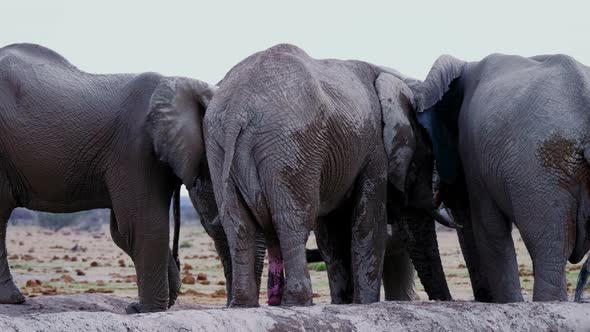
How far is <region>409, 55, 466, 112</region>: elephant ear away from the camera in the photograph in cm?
866

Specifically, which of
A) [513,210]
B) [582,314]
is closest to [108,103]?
[513,210]

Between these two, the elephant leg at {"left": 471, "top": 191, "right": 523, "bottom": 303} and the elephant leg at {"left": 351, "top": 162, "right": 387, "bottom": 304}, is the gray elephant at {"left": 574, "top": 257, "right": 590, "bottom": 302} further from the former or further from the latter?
the elephant leg at {"left": 351, "top": 162, "right": 387, "bottom": 304}

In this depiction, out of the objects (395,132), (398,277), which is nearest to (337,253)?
(395,132)

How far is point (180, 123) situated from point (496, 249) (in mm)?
2428

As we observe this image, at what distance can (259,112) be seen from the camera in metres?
7.01

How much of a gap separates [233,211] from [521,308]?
1.71m

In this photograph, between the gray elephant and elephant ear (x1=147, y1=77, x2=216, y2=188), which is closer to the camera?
the gray elephant

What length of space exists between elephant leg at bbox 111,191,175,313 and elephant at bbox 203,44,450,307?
4.78ft

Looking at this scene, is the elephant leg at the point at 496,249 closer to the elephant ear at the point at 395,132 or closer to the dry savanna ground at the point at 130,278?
the elephant ear at the point at 395,132

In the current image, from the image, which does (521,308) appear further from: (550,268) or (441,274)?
(441,274)

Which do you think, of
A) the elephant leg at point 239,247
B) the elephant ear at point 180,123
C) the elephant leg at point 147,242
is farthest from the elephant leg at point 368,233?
the elephant leg at point 147,242

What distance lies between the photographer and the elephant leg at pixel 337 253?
332 inches

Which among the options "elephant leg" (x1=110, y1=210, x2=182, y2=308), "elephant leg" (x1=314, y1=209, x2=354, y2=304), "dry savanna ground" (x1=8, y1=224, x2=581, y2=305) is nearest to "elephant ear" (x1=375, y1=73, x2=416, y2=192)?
"elephant leg" (x1=314, y1=209, x2=354, y2=304)

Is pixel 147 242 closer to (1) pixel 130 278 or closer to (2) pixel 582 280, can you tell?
(2) pixel 582 280
